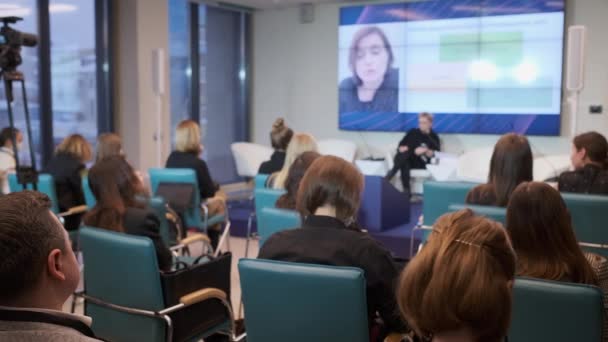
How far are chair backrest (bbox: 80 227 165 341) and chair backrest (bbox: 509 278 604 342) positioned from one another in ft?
4.83

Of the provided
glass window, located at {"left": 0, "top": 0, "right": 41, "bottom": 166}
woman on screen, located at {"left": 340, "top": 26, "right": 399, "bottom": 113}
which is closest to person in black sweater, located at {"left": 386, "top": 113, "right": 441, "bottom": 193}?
woman on screen, located at {"left": 340, "top": 26, "right": 399, "bottom": 113}

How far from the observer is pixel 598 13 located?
7.92 meters

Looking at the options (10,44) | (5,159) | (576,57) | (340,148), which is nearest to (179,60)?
(340,148)

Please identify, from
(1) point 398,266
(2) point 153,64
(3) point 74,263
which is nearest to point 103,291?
(1) point 398,266

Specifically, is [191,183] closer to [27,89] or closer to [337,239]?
[337,239]

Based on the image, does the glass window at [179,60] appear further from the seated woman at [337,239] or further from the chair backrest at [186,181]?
the seated woman at [337,239]

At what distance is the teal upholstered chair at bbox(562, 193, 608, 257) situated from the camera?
348 centimetres

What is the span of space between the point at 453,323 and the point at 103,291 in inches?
74.7

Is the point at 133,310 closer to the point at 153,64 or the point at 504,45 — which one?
the point at 153,64

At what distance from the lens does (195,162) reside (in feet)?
17.8

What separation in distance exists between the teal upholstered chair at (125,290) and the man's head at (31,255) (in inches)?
55.0

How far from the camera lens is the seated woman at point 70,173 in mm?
5105

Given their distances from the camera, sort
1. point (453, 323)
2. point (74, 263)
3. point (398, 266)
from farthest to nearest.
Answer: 1. point (398, 266)
2. point (453, 323)
3. point (74, 263)

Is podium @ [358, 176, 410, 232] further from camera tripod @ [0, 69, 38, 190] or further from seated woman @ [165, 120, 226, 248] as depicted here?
camera tripod @ [0, 69, 38, 190]
